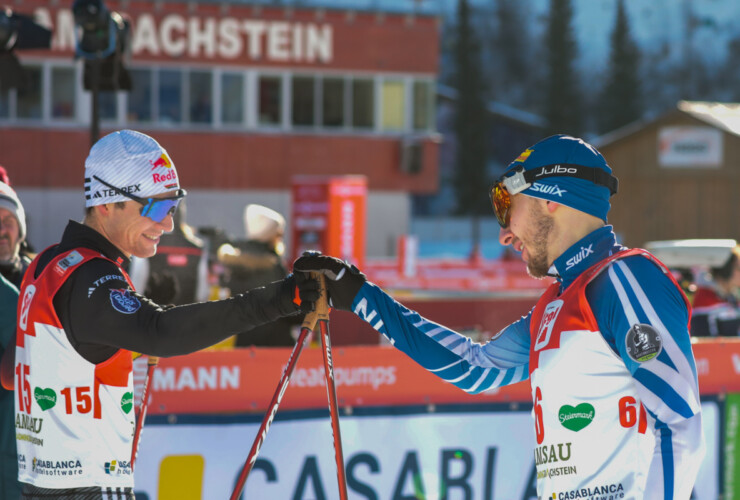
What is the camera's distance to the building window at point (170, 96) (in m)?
32.1

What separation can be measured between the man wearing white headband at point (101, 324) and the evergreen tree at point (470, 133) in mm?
64028

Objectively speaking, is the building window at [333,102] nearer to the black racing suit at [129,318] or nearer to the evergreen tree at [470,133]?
the black racing suit at [129,318]

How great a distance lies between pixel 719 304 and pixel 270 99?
26501mm

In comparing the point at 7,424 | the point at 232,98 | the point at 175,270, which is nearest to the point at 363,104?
the point at 232,98

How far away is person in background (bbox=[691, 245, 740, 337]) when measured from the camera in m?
7.99

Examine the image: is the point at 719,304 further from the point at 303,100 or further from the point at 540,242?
the point at 303,100

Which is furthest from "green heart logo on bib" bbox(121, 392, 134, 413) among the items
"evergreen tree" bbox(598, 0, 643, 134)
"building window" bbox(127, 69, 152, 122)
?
"evergreen tree" bbox(598, 0, 643, 134)

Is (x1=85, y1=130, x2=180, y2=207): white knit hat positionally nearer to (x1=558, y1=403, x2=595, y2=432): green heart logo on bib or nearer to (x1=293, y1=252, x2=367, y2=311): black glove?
(x1=293, y1=252, x2=367, y2=311): black glove

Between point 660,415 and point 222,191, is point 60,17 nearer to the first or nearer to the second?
point 222,191

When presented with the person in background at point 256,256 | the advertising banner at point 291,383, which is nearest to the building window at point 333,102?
the person in background at point 256,256

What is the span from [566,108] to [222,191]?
4349 cm

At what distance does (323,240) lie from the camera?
24125 millimetres

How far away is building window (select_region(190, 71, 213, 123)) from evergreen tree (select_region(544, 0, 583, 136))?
39292 mm

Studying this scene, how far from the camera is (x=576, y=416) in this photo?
2.88 m
